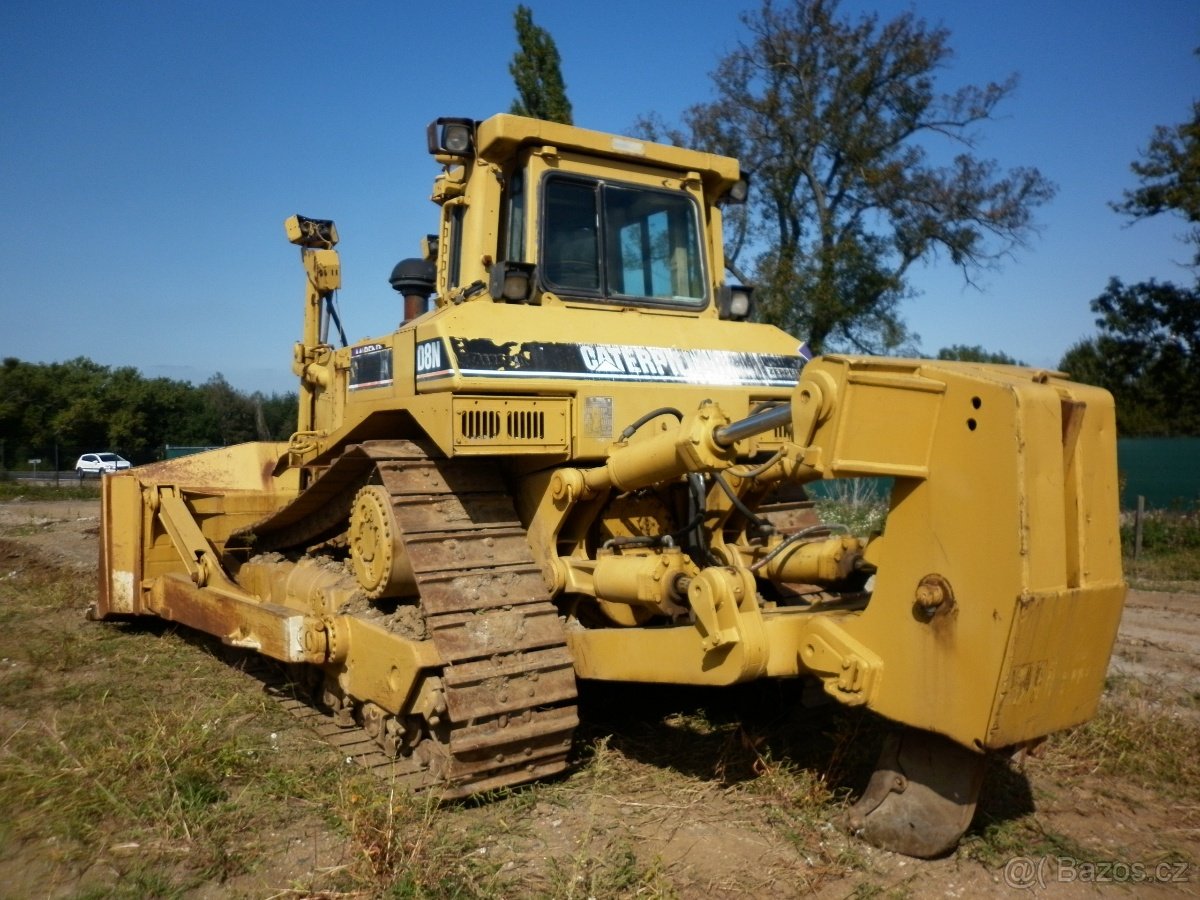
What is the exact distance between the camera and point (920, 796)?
3.79 m

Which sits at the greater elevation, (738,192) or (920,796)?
(738,192)

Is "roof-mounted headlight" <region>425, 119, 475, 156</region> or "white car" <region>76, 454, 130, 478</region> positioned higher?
"roof-mounted headlight" <region>425, 119, 475, 156</region>

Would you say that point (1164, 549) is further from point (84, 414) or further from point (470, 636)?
point (84, 414)

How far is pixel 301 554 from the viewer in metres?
6.77

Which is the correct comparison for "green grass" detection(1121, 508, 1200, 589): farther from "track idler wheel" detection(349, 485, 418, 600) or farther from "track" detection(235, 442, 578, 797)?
"track idler wheel" detection(349, 485, 418, 600)

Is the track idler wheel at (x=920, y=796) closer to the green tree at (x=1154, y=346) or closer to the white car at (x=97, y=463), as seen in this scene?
the green tree at (x=1154, y=346)

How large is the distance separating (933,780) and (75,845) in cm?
324

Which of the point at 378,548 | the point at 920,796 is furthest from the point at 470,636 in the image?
the point at 920,796

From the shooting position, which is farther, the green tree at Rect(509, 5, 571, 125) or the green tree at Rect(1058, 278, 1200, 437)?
the green tree at Rect(1058, 278, 1200, 437)

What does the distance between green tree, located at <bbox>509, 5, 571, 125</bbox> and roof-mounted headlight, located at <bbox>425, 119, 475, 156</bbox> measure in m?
11.8

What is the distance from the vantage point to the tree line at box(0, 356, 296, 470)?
42.7 metres

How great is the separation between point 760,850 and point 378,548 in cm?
226

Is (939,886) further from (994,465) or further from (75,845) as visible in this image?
(75,845)

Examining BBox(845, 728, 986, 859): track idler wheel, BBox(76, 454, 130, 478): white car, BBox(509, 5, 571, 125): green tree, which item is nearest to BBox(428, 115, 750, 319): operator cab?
BBox(845, 728, 986, 859): track idler wheel
